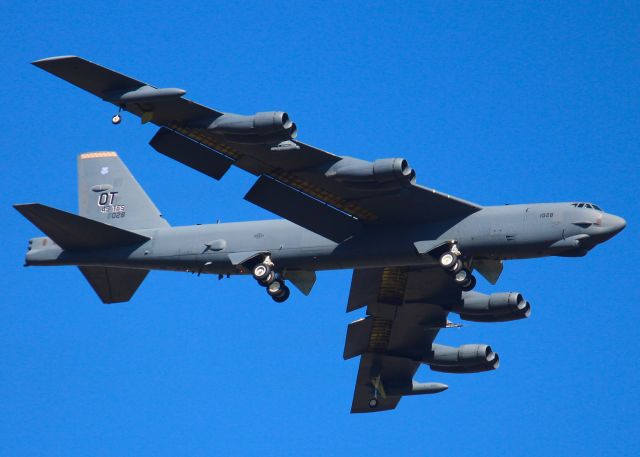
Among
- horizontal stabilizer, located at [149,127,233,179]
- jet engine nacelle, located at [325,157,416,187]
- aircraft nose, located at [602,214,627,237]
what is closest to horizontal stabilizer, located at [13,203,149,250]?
horizontal stabilizer, located at [149,127,233,179]

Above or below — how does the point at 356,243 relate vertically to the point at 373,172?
below

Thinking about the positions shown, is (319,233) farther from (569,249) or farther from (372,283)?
(569,249)

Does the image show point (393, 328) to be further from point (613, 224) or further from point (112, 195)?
point (613, 224)

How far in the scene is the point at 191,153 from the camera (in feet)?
153

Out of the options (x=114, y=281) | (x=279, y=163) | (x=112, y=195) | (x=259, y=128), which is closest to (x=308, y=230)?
(x=279, y=163)

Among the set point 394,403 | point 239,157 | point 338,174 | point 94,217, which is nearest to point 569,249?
point 338,174

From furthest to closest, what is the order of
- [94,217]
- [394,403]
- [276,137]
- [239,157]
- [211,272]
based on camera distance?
1. [394,403]
2. [94,217]
3. [211,272]
4. [239,157]
5. [276,137]

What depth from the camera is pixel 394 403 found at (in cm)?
5778

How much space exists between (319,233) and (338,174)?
344 cm

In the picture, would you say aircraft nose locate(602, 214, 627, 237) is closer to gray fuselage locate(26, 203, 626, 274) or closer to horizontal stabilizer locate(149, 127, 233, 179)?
gray fuselage locate(26, 203, 626, 274)

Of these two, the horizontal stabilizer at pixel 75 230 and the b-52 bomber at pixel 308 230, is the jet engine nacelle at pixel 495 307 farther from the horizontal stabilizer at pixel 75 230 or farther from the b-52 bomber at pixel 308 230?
the horizontal stabilizer at pixel 75 230

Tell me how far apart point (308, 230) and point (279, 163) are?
3140mm

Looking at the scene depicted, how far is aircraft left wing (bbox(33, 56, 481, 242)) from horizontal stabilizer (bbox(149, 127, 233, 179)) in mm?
33

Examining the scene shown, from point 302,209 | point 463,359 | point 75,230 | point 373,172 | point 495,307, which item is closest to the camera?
point 373,172
